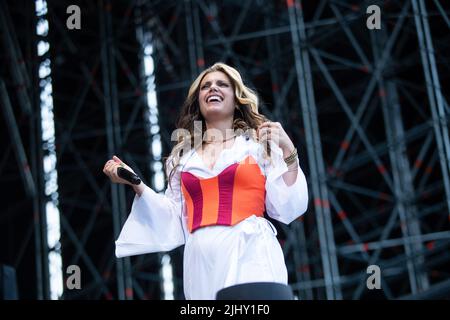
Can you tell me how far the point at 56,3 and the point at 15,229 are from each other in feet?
11.4

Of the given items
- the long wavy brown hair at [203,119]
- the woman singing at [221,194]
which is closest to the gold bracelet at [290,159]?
the woman singing at [221,194]

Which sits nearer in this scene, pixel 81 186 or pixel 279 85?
pixel 279 85

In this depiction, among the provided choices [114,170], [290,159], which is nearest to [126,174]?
[114,170]

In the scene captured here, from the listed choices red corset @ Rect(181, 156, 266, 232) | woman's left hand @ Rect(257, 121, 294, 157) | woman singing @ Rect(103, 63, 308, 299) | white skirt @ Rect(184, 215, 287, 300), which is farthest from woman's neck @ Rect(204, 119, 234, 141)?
white skirt @ Rect(184, 215, 287, 300)

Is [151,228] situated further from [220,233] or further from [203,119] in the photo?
[203,119]

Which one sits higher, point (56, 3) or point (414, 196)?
point (56, 3)

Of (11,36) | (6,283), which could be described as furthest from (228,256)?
(11,36)

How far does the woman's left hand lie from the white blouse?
0.24 ft

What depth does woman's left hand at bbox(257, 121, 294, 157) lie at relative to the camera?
3322 millimetres

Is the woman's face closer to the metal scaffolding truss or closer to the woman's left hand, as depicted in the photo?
the woman's left hand

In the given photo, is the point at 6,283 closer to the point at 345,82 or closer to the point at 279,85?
the point at 279,85

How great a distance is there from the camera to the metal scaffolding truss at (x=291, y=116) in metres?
11.2

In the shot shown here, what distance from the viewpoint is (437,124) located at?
28.2 feet

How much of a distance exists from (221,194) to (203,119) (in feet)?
1.46
